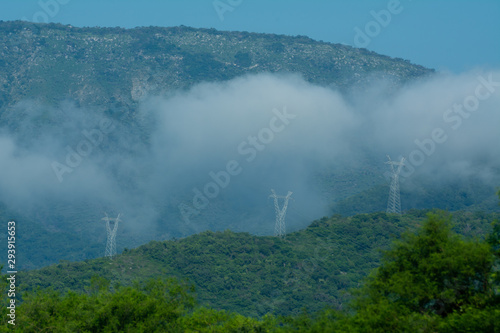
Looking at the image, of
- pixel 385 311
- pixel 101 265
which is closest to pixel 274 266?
pixel 101 265

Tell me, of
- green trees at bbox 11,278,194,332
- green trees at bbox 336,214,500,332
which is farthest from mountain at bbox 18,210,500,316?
green trees at bbox 336,214,500,332

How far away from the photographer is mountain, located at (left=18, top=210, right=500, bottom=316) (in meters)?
92.9

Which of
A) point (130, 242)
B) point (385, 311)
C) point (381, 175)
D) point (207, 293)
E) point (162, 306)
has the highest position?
point (381, 175)

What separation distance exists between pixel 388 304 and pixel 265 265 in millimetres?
71227

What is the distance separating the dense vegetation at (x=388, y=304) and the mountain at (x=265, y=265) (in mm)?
47978

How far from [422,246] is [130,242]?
149975 mm

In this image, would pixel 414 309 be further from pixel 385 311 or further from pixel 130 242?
pixel 130 242

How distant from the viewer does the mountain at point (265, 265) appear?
3659 inches

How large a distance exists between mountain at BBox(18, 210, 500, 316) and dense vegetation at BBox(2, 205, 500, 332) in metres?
48.0

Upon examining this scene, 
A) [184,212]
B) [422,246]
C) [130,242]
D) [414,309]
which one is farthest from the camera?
[184,212]

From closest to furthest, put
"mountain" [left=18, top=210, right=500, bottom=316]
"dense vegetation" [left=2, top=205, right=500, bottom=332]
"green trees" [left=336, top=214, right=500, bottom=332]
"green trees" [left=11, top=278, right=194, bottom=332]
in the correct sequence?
"green trees" [left=336, top=214, right=500, bottom=332] < "dense vegetation" [left=2, top=205, right=500, bottom=332] < "green trees" [left=11, top=278, right=194, bottom=332] < "mountain" [left=18, top=210, right=500, bottom=316]

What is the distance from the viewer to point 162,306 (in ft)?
133

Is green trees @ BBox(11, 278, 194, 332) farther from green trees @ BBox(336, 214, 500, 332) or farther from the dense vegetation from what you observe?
green trees @ BBox(336, 214, 500, 332)

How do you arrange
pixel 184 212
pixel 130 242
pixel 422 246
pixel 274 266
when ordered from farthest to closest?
pixel 184 212, pixel 130 242, pixel 274 266, pixel 422 246
